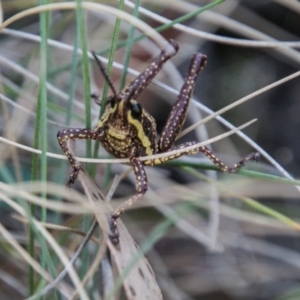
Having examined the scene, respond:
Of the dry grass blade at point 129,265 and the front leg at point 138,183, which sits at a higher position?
the front leg at point 138,183

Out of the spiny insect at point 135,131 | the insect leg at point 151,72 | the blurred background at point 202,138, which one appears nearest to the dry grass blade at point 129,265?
the spiny insect at point 135,131

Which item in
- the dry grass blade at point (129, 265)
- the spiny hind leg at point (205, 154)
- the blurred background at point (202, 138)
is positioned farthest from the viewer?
the blurred background at point (202, 138)

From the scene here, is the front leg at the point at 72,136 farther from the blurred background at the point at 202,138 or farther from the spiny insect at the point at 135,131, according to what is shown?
the blurred background at the point at 202,138

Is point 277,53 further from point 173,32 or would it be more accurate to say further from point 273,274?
point 273,274

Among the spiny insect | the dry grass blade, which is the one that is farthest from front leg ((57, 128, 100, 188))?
the dry grass blade

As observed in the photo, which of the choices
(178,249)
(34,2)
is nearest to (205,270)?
(178,249)

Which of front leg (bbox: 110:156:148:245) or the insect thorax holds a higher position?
the insect thorax

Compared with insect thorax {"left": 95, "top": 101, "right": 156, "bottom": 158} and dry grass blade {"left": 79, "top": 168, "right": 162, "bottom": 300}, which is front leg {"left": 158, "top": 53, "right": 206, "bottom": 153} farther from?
dry grass blade {"left": 79, "top": 168, "right": 162, "bottom": 300}
